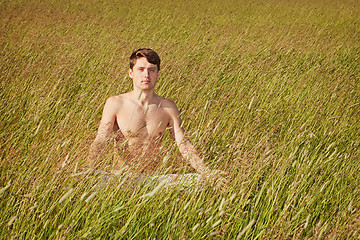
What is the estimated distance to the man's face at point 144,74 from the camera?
7.47 feet

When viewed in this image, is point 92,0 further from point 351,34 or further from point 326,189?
point 326,189

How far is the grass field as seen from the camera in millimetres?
1438

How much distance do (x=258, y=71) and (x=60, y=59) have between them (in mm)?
2796

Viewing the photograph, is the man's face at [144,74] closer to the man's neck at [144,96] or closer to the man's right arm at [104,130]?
the man's neck at [144,96]

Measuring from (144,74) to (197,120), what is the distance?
0.89 m

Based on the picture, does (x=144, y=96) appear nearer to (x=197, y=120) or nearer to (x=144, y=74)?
(x=144, y=74)

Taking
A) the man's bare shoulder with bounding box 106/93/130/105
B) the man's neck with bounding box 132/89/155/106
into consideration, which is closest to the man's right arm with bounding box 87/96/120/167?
the man's bare shoulder with bounding box 106/93/130/105

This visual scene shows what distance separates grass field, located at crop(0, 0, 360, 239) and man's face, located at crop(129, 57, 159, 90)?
37 centimetres

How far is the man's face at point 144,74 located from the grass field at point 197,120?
14.4 inches

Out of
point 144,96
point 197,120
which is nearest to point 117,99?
point 144,96

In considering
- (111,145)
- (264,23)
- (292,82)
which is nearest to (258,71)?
(292,82)

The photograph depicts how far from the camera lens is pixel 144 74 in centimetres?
229

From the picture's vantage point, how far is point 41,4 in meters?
10.6

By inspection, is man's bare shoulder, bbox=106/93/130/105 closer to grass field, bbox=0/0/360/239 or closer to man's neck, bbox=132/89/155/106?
man's neck, bbox=132/89/155/106
